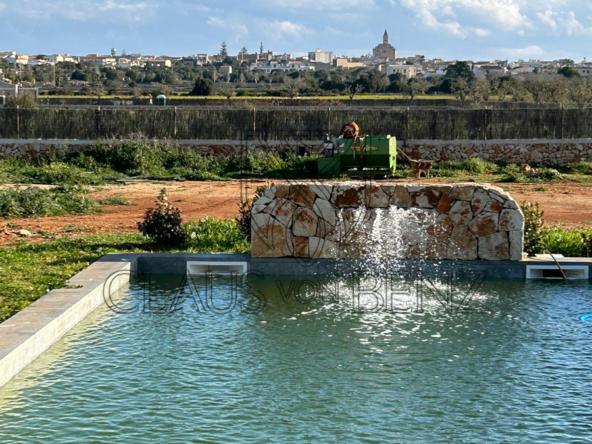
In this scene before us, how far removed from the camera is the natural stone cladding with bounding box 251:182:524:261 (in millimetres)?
11266

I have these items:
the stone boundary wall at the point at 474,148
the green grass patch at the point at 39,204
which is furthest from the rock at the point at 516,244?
the stone boundary wall at the point at 474,148

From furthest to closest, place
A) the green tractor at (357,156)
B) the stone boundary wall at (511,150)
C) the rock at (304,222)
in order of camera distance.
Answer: the stone boundary wall at (511,150)
the green tractor at (357,156)
the rock at (304,222)

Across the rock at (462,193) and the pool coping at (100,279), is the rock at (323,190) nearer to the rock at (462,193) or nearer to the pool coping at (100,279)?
the pool coping at (100,279)

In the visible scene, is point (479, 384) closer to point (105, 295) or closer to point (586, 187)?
point (105, 295)

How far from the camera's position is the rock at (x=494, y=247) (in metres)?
11.3

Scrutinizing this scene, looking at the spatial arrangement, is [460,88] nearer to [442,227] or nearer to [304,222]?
[442,227]

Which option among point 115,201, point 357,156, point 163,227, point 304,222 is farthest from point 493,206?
point 357,156

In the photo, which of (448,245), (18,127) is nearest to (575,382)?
(448,245)

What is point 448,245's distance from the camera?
11445 millimetres

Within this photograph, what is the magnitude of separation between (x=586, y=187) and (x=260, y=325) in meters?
16.5

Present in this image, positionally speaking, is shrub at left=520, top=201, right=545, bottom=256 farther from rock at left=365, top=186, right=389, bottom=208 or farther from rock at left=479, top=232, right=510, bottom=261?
rock at left=365, top=186, right=389, bottom=208

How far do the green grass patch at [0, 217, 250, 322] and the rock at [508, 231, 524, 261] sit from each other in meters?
3.90

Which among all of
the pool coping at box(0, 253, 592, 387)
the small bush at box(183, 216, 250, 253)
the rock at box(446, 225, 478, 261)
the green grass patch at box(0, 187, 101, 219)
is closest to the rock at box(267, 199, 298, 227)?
the pool coping at box(0, 253, 592, 387)

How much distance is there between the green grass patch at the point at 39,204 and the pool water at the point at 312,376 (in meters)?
7.32
